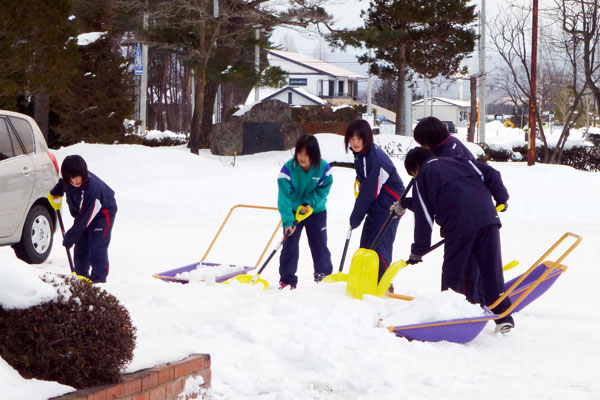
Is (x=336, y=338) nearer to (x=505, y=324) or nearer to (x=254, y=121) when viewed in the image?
(x=505, y=324)

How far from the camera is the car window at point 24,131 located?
29.1ft

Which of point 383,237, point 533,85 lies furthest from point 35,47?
point 383,237

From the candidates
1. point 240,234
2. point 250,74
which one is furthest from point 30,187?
point 250,74

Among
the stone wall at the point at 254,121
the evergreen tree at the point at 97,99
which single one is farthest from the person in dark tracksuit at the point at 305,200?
the stone wall at the point at 254,121

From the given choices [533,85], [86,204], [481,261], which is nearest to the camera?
[481,261]

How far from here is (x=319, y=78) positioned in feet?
265

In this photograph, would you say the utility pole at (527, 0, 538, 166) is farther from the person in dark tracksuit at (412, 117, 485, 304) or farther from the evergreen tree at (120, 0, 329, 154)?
the person in dark tracksuit at (412, 117, 485, 304)

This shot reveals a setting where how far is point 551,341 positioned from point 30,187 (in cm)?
558

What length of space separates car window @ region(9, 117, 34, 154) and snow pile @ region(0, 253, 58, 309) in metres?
5.64

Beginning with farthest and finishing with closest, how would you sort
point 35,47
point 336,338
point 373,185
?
point 35,47 → point 373,185 → point 336,338

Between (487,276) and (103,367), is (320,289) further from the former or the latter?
(103,367)

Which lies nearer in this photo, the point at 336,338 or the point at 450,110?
the point at 336,338

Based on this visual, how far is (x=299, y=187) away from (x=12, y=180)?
10.2 ft

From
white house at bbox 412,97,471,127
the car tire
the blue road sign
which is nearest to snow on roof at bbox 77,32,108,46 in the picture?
the blue road sign
